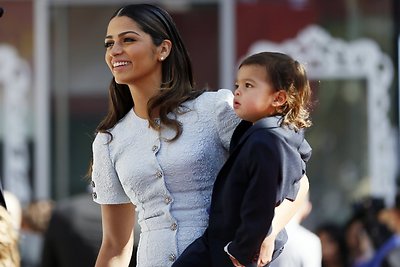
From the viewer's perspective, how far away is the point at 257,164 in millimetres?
3977

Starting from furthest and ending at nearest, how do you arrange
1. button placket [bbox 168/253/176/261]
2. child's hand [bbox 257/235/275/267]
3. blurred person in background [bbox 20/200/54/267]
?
blurred person in background [bbox 20/200/54/267], button placket [bbox 168/253/176/261], child's hand [bbox 257/235/275/267]

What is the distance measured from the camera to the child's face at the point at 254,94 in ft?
13.6

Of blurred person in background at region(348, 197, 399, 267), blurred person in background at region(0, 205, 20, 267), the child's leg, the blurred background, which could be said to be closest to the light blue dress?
the child's leg

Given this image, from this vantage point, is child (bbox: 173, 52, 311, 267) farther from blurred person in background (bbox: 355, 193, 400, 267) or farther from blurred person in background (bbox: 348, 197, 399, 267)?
blurred person in background (bbox: 348, 197, 399, 267)

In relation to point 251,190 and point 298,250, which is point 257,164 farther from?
point 298,250

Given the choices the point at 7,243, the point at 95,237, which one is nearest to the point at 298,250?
the point at 7,243

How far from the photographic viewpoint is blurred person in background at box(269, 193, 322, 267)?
5.43 meters

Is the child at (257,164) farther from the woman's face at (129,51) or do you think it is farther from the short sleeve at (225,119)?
the woman's face at (129,51)

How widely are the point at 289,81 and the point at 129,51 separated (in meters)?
0.67

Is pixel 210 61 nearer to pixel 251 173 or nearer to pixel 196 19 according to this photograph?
pixel 196 19

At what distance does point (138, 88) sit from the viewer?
15.2ft

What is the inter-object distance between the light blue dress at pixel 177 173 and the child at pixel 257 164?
197 millimetres

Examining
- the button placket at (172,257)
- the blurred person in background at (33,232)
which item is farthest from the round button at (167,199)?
the blurred person in background at (33,232)

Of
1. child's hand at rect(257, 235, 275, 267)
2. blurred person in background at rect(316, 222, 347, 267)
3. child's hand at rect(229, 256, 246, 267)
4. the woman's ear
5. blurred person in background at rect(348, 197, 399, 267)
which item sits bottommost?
blurred person in background at rect(316, 222, 347, 267)
